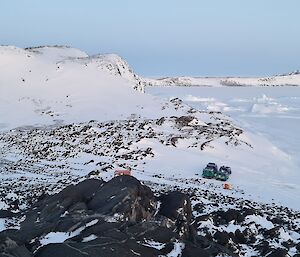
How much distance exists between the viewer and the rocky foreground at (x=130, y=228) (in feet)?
35.2

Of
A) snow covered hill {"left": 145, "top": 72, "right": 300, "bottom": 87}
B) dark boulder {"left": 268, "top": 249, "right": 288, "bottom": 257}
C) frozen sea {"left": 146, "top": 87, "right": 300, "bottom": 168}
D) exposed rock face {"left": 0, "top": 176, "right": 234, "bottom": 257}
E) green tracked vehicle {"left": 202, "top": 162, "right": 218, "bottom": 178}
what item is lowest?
snow covered hill {"left": 145, "top": 72, "right": 300, "bottom": 87}

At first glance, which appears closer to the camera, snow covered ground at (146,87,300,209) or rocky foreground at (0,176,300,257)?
rocky foreground at (0,176,300,257)

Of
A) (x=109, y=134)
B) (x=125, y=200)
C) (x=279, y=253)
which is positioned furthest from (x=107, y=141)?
(x=279, y=253)

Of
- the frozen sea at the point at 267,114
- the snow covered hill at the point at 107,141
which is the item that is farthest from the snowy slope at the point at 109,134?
the frozen sea at the point at 267,114

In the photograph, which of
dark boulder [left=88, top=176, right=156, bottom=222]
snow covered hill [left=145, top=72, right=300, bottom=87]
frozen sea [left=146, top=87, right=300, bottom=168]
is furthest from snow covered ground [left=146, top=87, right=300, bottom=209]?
snow covered hill [left=145, top=72, right=300, bottom=87]

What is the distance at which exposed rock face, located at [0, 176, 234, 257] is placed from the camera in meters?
10.6

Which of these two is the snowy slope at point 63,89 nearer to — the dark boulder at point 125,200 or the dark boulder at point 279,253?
the dark boulder at point 125,200

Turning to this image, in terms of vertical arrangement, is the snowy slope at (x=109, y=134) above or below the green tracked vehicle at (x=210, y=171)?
below

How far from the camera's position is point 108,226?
11.9 meters

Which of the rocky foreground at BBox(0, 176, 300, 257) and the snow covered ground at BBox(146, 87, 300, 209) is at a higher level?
the rocky foreground at BBox(0, 176, 300, 257)

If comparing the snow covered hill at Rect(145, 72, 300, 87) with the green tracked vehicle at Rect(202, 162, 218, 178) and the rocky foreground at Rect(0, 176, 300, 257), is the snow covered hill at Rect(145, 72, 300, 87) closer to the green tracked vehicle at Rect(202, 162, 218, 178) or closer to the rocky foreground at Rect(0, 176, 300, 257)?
the green tracked vehicle at Rect(202, 162, 218, 178)

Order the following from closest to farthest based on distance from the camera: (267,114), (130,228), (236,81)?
(130,228) → (267,114) → (236,81)

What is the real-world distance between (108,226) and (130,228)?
57cm

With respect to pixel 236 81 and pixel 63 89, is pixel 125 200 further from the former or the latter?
pixel 236 81
